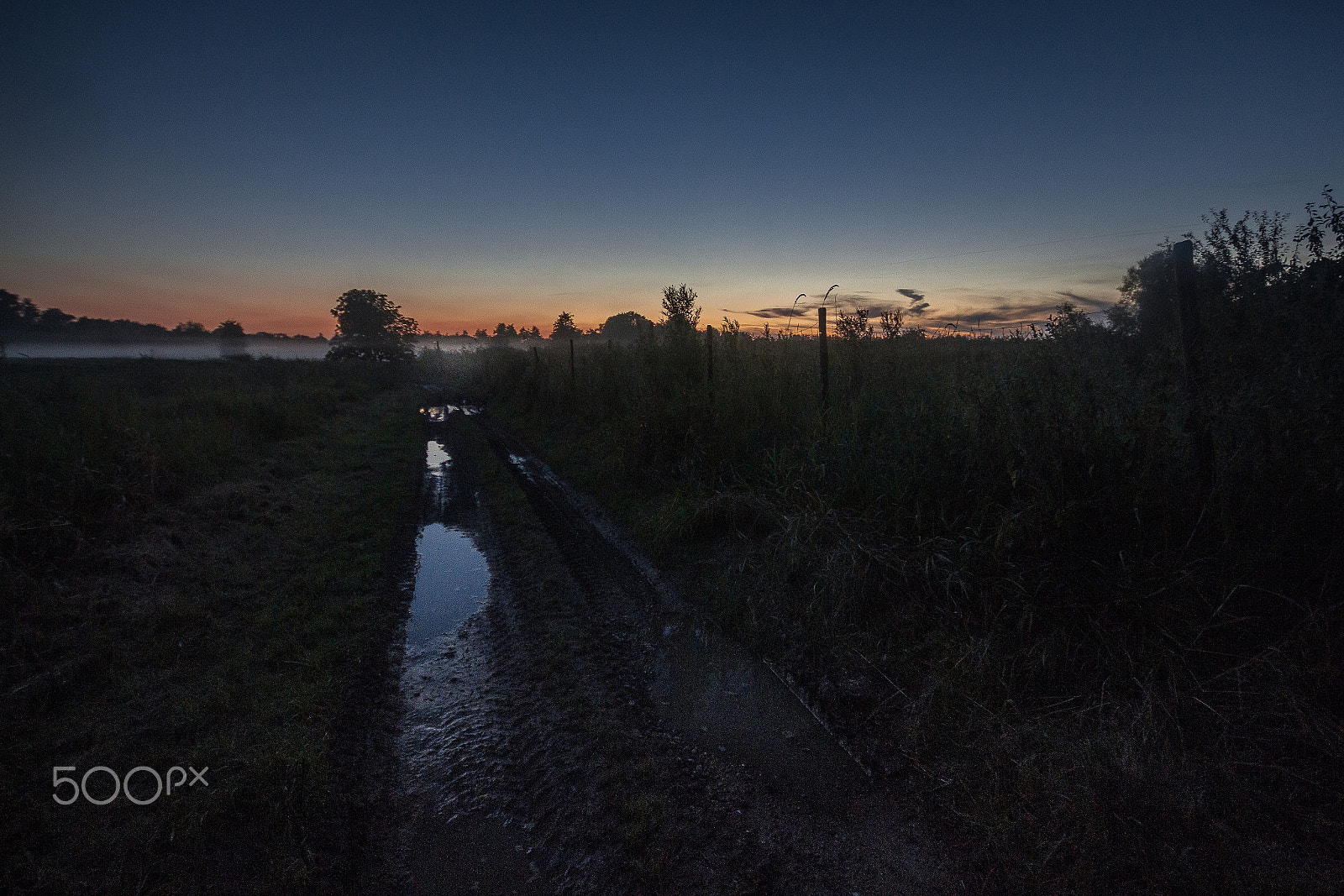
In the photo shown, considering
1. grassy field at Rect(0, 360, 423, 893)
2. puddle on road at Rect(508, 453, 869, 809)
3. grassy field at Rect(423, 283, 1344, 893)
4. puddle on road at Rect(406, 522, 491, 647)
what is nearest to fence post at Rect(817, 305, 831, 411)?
grassy field at Rect(423, 283, 1344, 893)

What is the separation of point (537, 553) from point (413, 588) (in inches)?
51.5

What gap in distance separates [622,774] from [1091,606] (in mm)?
2940

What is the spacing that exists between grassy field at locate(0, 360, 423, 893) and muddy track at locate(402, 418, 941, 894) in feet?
1.32

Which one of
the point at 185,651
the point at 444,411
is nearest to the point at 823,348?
Result: the point at 185,651

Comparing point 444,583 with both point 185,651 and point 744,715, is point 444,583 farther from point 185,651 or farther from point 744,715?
point 744,715

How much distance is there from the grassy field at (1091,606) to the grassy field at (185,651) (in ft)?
9.49

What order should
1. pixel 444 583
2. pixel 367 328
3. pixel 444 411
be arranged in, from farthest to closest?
pixel 367 328
pixel 444 411
pixel 444 583

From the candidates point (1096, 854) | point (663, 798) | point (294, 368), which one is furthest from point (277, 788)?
point (294, 368)

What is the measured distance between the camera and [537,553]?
5957mm

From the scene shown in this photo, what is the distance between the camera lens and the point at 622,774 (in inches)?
111

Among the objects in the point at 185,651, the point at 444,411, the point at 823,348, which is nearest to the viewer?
the point at 185,651

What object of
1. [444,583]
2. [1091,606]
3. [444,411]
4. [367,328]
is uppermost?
[367,328]

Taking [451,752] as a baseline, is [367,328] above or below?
above

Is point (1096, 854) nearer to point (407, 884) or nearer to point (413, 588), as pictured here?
point (407, 884)
